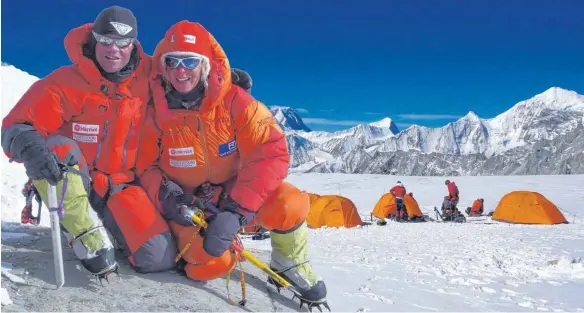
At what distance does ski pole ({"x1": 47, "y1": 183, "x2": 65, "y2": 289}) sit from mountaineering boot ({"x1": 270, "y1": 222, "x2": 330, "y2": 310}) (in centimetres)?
167

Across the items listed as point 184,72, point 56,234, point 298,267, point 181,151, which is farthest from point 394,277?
point 56,234

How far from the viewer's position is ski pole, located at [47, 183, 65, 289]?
3.47m

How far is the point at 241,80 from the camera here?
14.9 ft

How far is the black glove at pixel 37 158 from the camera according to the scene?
349cm

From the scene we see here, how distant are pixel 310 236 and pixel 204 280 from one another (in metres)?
8.00

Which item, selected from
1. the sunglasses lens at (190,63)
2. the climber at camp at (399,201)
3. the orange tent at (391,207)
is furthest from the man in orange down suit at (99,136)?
the orange tent at (391,207)

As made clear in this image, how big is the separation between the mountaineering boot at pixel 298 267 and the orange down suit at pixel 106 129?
872mm

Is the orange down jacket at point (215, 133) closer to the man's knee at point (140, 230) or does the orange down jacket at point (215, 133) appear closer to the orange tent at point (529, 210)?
the man's knee at point (140, 230)

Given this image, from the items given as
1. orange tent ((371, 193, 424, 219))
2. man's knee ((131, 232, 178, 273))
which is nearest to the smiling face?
man's knee ((131, 232, 178, 273))

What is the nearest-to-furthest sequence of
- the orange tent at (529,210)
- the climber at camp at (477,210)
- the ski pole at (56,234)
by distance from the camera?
1. the ski pole at (56,234)
2. the orange tent at (529,210)
3. the climber at camp at (477,210)

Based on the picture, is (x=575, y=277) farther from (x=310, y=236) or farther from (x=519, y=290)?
(x=310, y=236)

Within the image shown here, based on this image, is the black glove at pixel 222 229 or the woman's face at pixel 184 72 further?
the woman's face at pixel 184 72

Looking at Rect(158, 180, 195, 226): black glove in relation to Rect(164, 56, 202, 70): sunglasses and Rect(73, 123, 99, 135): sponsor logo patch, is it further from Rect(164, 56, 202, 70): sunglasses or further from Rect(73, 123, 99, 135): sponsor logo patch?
Rect(164, 56, 202, 70): sunglasses

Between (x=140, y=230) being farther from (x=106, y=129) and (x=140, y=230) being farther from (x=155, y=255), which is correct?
(x=106, y=129)
